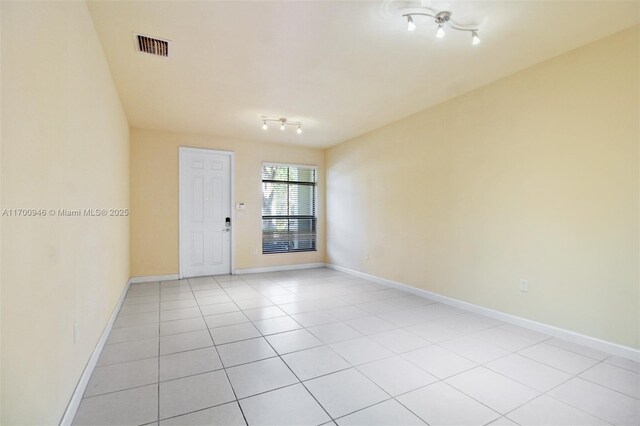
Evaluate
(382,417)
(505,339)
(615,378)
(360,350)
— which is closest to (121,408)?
(382,417)

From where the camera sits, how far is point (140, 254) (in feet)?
17.1

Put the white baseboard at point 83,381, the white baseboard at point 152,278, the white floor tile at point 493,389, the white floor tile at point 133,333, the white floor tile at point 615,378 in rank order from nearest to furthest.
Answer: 1. the white baseboard at point 83,381
2. the white floor tile at point 493,389
3. the white floor tile at point 615,378
4. the white floor tile at point 133,333
5. the white baseboard at point 152,278

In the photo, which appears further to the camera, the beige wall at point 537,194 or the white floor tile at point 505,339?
the white floor tile at point 505,339

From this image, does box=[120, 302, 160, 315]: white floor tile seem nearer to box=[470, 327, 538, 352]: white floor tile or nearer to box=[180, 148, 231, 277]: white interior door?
box=[180, 148, 231, 277]: white interior door

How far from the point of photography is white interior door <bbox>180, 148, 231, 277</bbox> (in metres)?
5.57

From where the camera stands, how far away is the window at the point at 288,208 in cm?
631

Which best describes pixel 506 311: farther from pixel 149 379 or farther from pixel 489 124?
pixel 149 379

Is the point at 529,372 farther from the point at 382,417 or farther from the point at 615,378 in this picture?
the point at 382,417

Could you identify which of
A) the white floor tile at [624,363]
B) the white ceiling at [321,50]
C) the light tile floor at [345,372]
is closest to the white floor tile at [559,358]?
the light tile floor at [345,372]

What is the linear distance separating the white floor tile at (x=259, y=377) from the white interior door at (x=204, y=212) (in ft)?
12.2

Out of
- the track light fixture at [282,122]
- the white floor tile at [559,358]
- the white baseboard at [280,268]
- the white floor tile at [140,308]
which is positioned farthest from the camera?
the white baseboard at [280,268]

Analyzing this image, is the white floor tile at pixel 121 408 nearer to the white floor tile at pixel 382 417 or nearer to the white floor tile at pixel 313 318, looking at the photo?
the white floor tile at pixel 382 417

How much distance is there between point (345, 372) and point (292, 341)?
712 mm

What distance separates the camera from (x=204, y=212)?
5742mm
